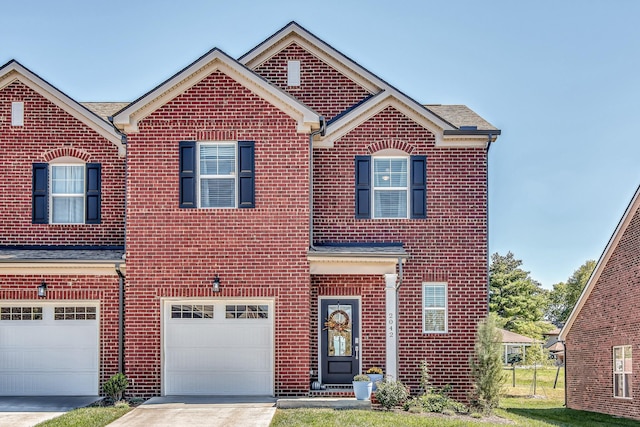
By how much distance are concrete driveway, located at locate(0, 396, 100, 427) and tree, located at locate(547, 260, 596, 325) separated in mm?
44537

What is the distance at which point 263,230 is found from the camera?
17.3m

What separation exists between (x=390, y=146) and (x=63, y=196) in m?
8.03

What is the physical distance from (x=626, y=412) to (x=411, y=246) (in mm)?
8370

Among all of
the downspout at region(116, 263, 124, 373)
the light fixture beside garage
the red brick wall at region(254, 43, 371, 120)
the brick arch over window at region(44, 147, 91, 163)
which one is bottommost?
the downspout at region(116, 263, 124, 373)

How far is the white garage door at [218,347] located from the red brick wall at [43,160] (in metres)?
3.00

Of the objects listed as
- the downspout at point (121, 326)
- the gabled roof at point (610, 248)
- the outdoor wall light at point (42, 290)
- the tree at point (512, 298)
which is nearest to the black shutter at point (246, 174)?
the downspout at point (121, 326)

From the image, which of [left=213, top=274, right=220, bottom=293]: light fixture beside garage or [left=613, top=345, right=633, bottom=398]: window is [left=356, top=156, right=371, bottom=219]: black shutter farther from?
[left=613, top=345, right=633, bottom=398]: window

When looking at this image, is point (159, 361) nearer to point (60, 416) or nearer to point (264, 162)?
point (60, 416)

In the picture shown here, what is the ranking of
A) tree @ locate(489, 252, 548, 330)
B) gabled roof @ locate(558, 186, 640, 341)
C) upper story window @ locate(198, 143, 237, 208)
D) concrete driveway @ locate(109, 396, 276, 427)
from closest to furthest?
concrete driveway @ locate(109, 396, 276, 427) → upper story window @ locate(198, 143, 237, 208) → gabled roof @ locate(558, 186, 640, 341) → tree @ locate(489, 252, 548, 330)

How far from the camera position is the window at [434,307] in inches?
734

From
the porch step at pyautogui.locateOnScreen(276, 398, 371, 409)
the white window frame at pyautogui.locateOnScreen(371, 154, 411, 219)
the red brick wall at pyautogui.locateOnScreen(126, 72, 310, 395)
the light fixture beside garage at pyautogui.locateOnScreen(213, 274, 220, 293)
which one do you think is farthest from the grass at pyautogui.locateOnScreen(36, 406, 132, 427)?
the white window frame at pyautogui.locateOnScreen(371, 154, 411, 219)

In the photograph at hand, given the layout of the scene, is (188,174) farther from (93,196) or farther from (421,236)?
(421,236)

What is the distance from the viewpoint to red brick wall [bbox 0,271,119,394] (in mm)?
18109

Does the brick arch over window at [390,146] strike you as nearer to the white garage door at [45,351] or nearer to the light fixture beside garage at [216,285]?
the light fixture beside garage at [216,285]
